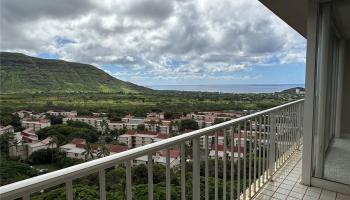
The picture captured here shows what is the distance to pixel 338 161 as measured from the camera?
3.48 m

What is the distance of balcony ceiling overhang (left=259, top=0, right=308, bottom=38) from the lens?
12.2 feet

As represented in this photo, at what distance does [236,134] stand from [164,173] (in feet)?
3.81

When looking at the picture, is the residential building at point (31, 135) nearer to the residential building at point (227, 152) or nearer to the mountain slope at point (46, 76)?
the mountain slope at point (46, 76)

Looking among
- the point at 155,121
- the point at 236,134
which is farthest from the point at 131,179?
the point at 155,121

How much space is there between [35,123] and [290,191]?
4288 millimetres

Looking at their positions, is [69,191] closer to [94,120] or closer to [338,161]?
[338,161]

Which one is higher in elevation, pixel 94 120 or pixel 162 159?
pixel 162 159

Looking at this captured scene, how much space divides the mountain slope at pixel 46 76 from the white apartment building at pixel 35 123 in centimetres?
64

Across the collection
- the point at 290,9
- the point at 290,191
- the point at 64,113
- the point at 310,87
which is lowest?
the point at 290,191

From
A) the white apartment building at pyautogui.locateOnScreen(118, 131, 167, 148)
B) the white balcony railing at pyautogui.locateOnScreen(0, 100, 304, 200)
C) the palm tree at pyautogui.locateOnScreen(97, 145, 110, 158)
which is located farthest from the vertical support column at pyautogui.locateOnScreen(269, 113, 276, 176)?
the palm tree at pyautogui.locateOnScreen(97, 145, 110, 158)

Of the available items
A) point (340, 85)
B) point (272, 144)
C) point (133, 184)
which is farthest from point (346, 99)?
point (133, 184)

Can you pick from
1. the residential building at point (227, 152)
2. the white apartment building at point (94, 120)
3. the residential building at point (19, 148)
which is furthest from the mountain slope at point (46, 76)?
the residential building at point (227, 152)

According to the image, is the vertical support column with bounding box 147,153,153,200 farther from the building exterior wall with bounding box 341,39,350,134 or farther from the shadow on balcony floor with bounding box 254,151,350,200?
the building exterior wall with bounding box 341,39,350,134

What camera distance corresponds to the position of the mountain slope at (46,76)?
19.2 ft
